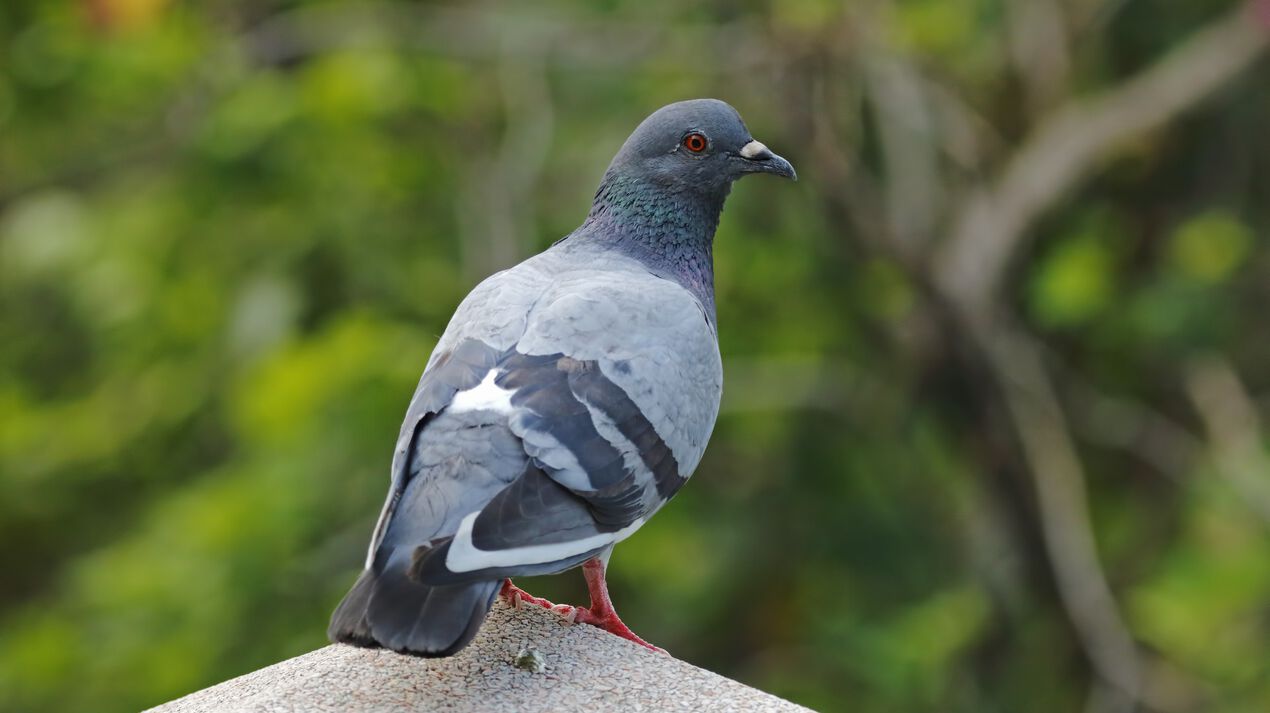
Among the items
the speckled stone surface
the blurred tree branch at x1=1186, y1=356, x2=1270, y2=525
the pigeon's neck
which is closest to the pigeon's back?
the pigeon's neck

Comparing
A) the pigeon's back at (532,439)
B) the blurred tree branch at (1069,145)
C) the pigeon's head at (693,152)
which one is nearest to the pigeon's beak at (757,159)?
the pigeon's head at (693,152)

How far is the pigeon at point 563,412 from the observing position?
3381 mm

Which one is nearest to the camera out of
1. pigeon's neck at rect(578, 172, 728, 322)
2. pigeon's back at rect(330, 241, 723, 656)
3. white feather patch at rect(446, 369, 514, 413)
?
pigeon's back at rect(330, 241, 723, 656)

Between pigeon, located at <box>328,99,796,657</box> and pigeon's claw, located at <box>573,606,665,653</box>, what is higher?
pigeon, located at <box>328,99,796,657</box>

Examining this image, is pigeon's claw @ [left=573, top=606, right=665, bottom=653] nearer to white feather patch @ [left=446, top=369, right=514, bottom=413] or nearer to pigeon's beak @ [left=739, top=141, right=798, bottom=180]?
white feather patch @ [left=446, top=369, right=514, bottom=413]

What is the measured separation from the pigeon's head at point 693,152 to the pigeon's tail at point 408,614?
191cm

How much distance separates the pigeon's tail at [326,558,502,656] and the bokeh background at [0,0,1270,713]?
355 cm

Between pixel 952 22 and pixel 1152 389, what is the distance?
247 cm

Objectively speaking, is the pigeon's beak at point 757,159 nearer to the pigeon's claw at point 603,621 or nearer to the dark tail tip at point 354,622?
the pigeon's claw at point 603,621

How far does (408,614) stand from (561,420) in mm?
753

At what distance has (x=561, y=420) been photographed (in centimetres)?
383

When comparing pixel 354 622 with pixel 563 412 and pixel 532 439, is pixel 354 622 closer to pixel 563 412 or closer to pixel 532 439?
pixel 532 439

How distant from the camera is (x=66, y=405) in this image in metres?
8.88

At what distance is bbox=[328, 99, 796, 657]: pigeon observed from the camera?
133 inches
